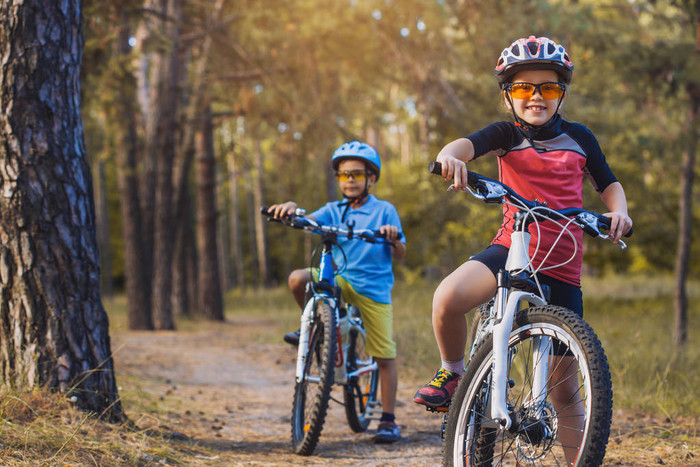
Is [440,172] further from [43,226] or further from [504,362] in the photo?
[43,226]

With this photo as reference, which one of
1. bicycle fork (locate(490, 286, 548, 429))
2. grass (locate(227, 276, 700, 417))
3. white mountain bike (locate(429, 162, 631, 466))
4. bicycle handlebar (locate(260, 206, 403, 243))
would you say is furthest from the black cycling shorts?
grass (locate(227, 276, 700, 417))

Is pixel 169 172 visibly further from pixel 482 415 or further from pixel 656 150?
pixel 482 415

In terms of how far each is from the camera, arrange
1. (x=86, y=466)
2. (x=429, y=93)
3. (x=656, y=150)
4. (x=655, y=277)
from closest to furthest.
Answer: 1. (x=86, y=466)
2. (x=656, y=150)
3. (x=429, y=93)
4. (x=655, y=277)

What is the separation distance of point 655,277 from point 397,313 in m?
24.1

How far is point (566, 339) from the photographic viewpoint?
2635 millimetres

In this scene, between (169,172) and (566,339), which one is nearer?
(566,339)

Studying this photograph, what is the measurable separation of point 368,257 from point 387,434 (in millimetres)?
1240

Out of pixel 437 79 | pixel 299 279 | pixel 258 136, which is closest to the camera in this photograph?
pixel 299 279

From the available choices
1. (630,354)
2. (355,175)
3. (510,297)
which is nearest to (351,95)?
(630,354)

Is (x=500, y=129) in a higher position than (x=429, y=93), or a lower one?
lower

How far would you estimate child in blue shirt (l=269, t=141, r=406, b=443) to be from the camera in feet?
16.9

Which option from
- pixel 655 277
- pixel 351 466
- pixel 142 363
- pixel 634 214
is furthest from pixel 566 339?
pixel 655 277

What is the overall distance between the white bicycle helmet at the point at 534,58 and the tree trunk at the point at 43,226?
2.80m

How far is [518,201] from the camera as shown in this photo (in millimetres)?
2875
